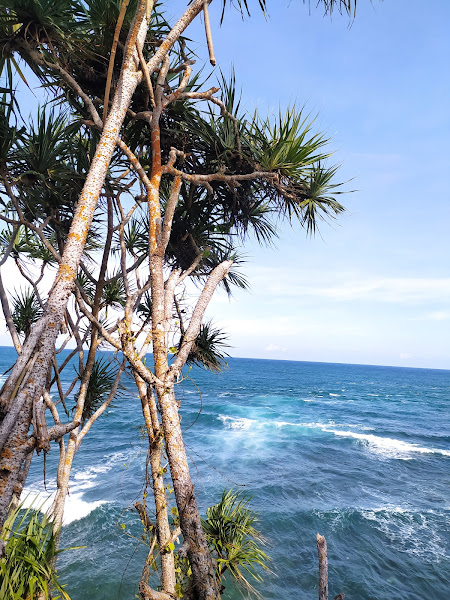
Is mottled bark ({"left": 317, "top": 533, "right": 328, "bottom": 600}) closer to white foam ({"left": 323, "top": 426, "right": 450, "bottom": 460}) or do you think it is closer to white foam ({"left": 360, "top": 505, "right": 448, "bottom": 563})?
white foam ({"left": 360, "top": 505, "right": 448, "bottom": 563})

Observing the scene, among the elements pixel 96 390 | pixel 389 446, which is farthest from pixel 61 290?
pixel 389 446

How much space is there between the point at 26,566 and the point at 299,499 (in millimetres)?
14186

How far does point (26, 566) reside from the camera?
9.26ft

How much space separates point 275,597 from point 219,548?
228 inches

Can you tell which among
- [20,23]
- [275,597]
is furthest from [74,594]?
[20,23]

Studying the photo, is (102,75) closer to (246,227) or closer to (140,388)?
(246,227)

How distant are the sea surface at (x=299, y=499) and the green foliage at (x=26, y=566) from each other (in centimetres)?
64

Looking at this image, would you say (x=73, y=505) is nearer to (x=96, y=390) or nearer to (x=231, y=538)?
(x=96, y=390)

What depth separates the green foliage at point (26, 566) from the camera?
101 inches

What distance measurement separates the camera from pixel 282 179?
4625mm

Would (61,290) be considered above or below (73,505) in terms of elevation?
above

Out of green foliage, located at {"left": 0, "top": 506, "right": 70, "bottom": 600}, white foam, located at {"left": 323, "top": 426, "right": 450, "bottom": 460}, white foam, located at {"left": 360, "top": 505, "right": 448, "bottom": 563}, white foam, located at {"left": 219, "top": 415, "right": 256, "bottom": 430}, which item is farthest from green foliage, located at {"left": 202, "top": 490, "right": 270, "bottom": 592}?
white foam, located at {"left": 219, "top": 415, "right": 256, "bottom": 430}

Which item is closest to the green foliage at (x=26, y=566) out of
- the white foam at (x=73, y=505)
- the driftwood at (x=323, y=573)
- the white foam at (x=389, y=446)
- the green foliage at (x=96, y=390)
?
the green foliage at (x=96, y=390)

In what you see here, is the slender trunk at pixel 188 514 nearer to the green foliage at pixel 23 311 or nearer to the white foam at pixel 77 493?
the green foliage at pixel 23 311
